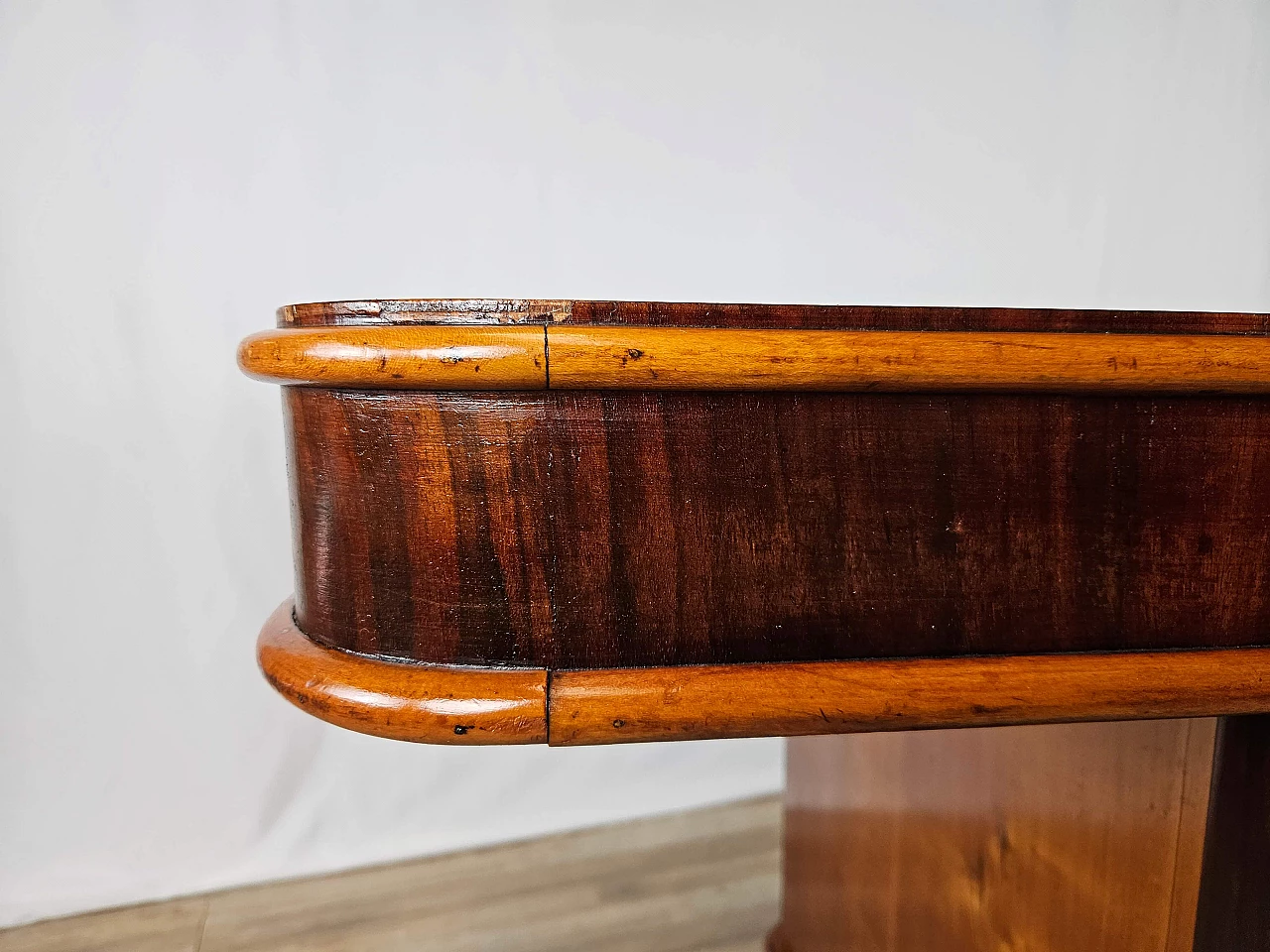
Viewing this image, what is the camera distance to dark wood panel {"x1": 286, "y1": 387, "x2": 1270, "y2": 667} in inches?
21.5

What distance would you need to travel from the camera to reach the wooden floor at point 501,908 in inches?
54.9

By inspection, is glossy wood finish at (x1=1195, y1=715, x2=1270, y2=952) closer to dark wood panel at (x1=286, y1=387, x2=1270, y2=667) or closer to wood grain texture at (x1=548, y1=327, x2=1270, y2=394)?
dark wood panel at (x1=286, y1=387, x2=1270, y2=667)

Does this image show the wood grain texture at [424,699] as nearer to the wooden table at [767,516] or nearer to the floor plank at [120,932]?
the wooden table at [767,516]

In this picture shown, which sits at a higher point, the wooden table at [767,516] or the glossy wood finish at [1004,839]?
the wooden table at [767,516]

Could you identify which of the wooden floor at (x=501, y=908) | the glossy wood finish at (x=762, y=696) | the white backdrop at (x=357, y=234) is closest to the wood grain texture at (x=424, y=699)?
the glossy wood finish at (x=762, y=696)

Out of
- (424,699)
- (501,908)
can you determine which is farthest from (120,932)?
(424,699)

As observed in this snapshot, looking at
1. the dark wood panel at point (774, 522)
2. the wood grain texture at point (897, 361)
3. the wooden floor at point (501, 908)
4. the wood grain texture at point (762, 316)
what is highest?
the wood grain texture at point (762, 316)

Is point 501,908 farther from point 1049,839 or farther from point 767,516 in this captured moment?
point 767,516

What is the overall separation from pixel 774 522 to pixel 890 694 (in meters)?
0.12

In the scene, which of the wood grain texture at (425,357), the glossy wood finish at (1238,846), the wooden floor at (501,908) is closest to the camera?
the wood grain texture at (425,357)

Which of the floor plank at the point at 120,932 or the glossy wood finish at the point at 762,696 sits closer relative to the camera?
the glossy wood finish at the point at 762,696

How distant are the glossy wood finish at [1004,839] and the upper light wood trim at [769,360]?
0.91 ft

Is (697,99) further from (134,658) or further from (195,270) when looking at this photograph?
(134,658)

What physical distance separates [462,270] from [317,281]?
0.77 ft
